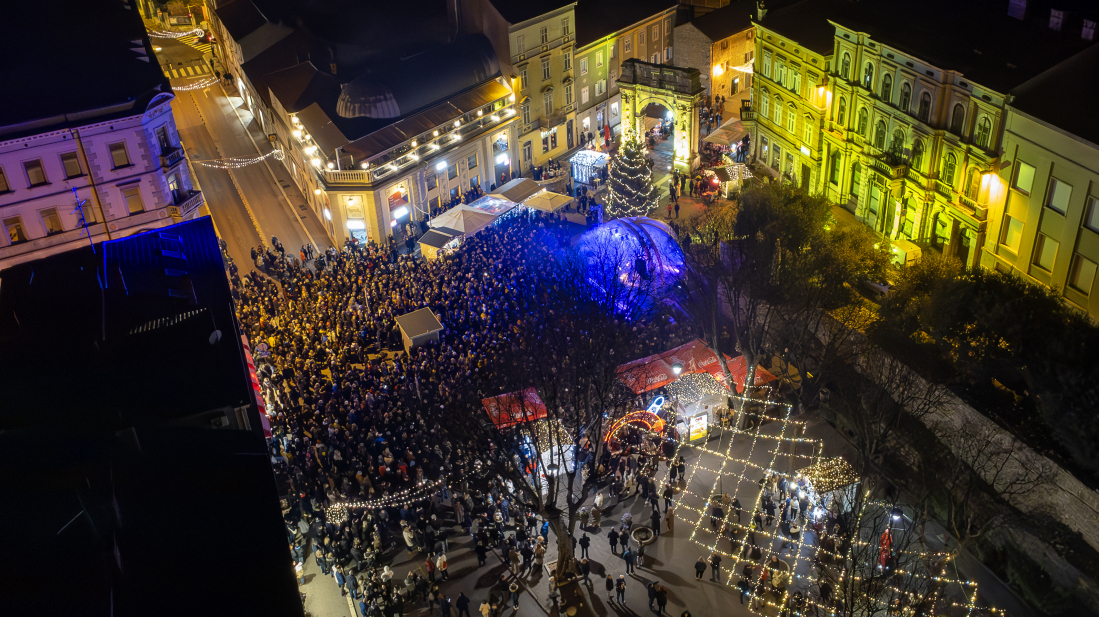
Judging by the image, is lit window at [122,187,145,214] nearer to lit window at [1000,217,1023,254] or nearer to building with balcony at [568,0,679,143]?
building with balcony at [568,0,679,143]

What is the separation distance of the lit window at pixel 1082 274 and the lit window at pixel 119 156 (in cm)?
4084

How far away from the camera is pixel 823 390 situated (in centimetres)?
3216

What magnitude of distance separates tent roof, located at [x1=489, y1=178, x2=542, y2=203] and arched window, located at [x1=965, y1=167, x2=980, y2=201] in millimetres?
21602

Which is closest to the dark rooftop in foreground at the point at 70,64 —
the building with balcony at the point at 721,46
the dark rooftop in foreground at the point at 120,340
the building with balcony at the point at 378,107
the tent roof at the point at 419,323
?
the building with balcony at the point at 378,107

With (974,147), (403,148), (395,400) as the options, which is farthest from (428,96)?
(974,147)

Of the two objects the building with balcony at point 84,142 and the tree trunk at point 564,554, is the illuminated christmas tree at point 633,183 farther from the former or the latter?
the tree trunk at point 564,554

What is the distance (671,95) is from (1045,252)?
77.7 feet

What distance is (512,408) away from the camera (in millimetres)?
26953

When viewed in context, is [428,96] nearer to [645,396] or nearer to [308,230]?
[308,230]

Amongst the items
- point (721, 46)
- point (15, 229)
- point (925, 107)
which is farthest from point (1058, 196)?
point (15, 229)

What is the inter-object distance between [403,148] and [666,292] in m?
17.8

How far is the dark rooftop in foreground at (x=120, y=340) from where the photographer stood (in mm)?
17625

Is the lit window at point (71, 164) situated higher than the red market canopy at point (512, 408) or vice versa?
the lit window at point (71, 164)

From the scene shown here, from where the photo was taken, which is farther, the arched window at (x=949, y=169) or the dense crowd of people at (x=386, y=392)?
the arched window at (x=949, y=169)
